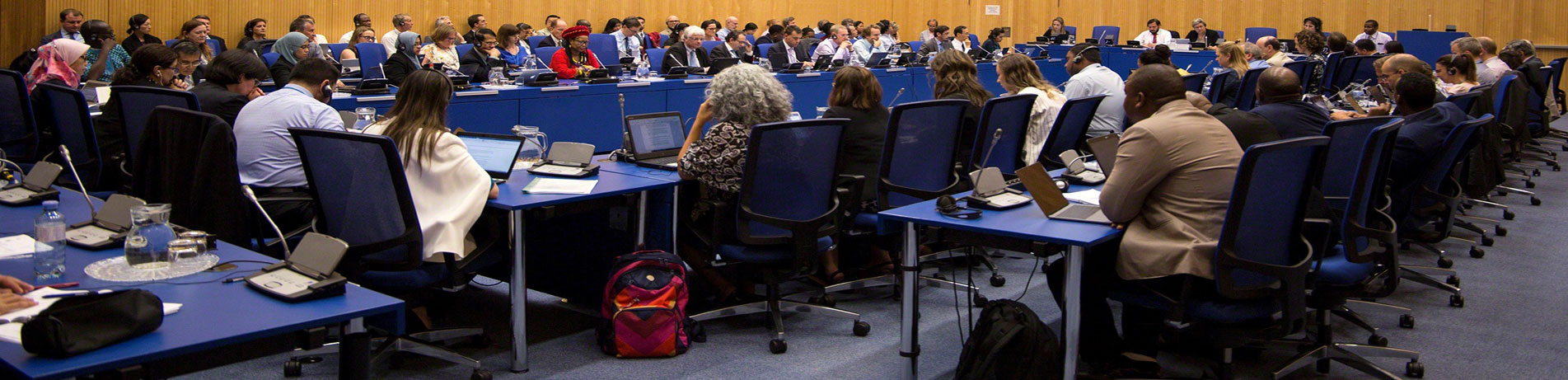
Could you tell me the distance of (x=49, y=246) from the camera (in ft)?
7.90

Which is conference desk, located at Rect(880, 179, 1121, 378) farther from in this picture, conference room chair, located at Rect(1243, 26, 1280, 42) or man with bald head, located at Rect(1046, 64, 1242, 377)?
A: conference room chair, located at Rect(1243, 26, 1280, 42)

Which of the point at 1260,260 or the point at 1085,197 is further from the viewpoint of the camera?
the point at 1085,197

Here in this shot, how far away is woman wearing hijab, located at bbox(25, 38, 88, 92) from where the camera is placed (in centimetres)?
600

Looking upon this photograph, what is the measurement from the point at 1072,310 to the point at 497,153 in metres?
1.97

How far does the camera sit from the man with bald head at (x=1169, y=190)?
297 centimetres

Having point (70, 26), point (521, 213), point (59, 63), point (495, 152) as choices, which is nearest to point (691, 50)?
point (70, 26)

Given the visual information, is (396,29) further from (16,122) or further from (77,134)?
(77,134)

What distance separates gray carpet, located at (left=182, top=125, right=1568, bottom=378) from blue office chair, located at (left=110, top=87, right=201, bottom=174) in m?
1.19

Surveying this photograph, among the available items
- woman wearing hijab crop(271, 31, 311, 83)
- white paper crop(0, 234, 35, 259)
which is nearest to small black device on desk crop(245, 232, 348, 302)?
white paper crop(0, 234, 35, 259)

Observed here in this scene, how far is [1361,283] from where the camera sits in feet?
10.9

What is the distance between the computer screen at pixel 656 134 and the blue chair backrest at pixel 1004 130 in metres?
1.20

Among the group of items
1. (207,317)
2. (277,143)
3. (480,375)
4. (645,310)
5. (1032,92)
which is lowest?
(480,375)

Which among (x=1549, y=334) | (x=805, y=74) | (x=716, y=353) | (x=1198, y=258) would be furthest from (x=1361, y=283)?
(x=805, y=74)

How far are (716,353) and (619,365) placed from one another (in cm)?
33
